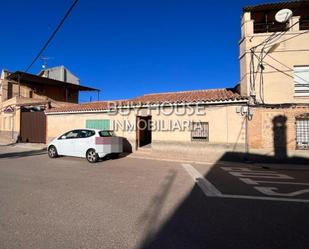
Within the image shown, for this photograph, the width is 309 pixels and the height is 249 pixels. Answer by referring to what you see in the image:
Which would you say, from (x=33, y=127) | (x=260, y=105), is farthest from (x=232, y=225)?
(x=33, y=127)

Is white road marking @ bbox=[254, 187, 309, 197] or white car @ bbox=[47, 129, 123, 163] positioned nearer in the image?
white road marking @ bbox=[254, 187, 309, 197]

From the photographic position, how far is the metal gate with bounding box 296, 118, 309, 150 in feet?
38.3

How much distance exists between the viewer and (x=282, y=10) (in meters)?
11.9

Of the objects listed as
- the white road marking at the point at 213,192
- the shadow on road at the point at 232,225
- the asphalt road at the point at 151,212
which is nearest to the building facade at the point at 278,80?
the asphalt road at the point at 151,212

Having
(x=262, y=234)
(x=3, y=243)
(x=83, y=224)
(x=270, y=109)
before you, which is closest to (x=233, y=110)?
(x=270, y=109)

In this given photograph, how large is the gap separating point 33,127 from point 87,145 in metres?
11.6

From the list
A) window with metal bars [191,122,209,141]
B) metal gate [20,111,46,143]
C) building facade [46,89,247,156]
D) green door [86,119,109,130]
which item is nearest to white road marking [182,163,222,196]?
building facade [46,89,247,156]

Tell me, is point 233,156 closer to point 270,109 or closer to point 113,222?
point 270,109

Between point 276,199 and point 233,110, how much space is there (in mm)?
7132

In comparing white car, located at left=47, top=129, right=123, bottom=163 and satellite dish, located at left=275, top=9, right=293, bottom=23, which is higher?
satellite dish, located at left=275, top=9, right=293, bottom=23

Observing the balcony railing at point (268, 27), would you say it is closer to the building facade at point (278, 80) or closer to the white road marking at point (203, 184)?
the building facade at point (278, 80)

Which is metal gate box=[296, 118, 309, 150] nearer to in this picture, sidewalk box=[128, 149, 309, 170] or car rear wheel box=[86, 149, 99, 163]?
sidewalk box=[128, 149, 309, 170]

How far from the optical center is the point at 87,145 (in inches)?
443

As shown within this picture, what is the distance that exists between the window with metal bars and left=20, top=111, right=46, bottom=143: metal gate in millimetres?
12619
